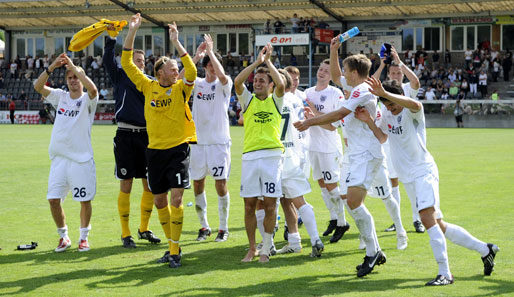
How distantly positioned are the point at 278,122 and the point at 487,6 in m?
45.2

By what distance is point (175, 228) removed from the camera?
805cm

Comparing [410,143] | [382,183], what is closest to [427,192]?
[410,143]

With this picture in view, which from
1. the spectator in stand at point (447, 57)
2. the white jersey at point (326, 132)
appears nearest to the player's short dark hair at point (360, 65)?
the white jersey at point (326, 132)

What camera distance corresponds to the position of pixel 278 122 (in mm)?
8258

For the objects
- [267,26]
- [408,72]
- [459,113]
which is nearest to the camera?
[408,72]

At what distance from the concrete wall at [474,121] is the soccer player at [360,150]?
34592 millimetres

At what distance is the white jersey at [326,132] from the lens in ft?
33.5

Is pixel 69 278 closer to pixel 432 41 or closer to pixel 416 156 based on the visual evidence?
pixel 416 156

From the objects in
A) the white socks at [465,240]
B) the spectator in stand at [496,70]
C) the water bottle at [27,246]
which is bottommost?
the water bottle at [27,246]

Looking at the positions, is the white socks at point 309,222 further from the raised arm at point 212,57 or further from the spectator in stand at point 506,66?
the spectator in stand at point 506,66

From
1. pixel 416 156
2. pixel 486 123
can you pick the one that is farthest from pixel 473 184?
pixel 486 123

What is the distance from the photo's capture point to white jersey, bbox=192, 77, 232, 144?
9.85 meters

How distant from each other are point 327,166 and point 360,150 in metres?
2.56

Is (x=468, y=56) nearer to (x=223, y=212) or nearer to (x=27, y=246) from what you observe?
(x=223, y=212)
